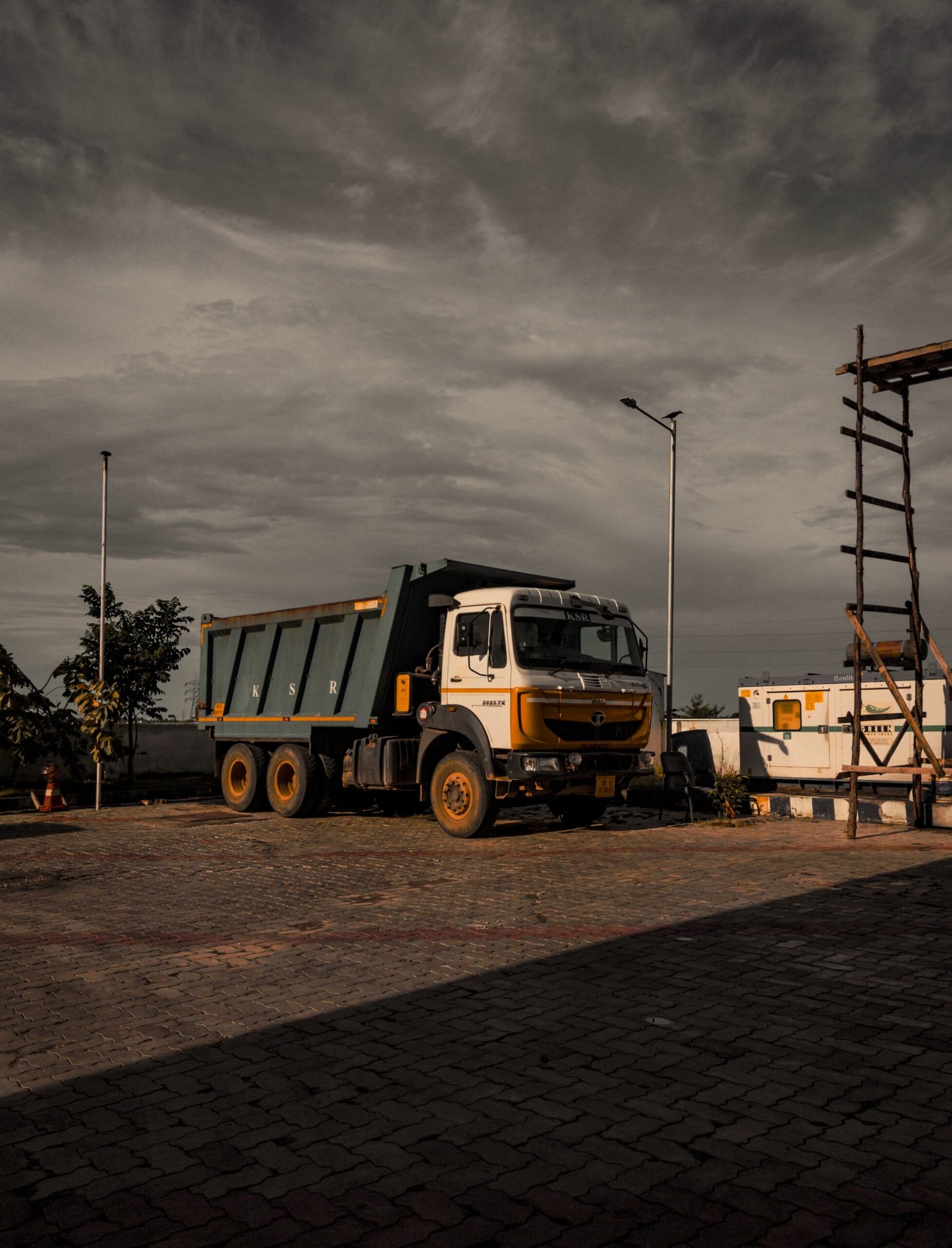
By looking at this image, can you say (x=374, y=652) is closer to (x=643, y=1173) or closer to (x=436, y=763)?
(x=436, y=763)

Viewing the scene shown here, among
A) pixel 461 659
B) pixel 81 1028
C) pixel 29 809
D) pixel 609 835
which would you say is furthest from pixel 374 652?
pixel 81 1028

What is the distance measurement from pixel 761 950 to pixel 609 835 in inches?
269

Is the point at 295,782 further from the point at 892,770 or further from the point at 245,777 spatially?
the point at 892,770

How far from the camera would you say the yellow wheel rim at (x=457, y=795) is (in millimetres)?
13156

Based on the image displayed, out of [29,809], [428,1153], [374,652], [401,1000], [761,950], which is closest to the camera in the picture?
[428,1153]

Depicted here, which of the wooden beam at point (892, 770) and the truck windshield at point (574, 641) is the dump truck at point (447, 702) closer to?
the truck windshield at point (574, 641)

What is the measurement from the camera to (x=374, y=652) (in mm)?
14344

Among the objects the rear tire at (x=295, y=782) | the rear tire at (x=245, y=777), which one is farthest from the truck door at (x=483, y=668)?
the rear tire at (x=245, y=777)

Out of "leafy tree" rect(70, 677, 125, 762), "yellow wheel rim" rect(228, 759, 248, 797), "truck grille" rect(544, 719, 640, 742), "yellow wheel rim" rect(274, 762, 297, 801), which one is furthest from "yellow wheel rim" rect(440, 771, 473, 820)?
"leafy tree" rect(70, 677, 125, 762)

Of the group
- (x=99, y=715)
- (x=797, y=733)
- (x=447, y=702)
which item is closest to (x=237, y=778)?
(x=99, y=715)

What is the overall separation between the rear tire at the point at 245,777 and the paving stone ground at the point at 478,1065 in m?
7.11

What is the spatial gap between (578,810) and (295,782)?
4460 millimetres

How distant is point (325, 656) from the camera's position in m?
15.6

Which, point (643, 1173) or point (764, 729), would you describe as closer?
point (643, 1173)
